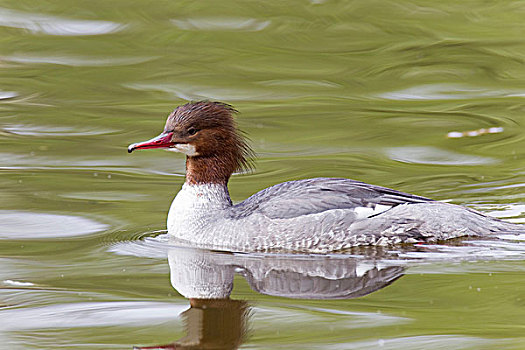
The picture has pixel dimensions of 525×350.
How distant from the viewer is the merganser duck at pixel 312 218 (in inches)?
278

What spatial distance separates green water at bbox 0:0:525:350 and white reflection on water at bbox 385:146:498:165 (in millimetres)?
26

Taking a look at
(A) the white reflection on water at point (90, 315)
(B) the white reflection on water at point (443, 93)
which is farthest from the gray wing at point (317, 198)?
(B) the white reflection on water at point (443, 93)

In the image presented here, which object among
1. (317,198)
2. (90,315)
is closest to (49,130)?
(317,198)

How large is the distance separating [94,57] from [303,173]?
15.8 ft

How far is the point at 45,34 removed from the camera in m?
13.5

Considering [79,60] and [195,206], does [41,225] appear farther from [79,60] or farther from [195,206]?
[79,60]

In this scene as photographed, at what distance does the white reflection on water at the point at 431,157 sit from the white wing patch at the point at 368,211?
2275mm

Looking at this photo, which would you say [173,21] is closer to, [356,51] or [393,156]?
[356,51]

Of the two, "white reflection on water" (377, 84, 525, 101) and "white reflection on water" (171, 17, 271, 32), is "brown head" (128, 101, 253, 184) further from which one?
"white reflection on water" (171, 17, 271, 32)

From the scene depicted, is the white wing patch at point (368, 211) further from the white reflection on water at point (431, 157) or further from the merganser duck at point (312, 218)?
the white reflection on water at point (431, 157)

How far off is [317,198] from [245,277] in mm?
1127

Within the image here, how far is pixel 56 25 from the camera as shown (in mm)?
13766

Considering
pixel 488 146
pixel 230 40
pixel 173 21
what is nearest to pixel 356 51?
pixel 230 40

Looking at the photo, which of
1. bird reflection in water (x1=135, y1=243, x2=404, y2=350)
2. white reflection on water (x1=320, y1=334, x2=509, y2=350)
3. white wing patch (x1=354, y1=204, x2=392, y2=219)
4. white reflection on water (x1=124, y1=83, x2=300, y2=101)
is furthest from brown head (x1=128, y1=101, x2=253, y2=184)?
white reflection on water (x1=124, y1=83, x2=300, y2=101)
